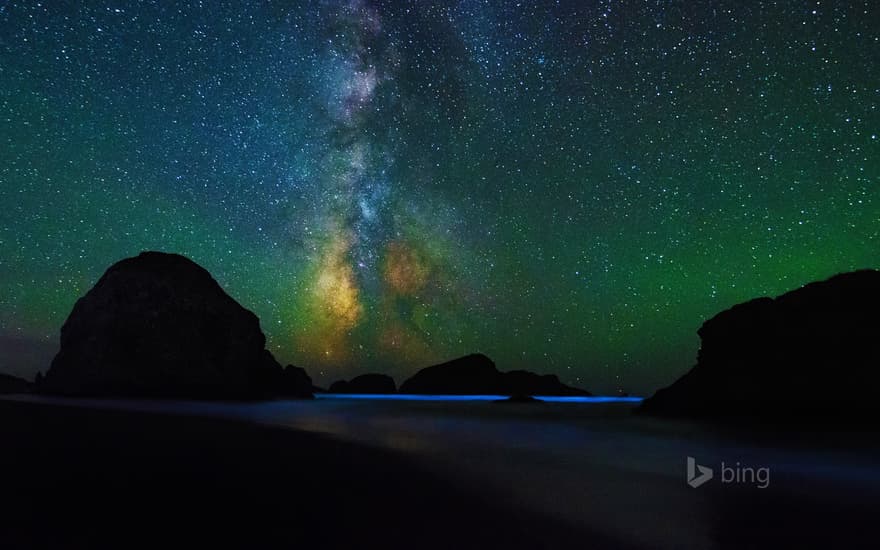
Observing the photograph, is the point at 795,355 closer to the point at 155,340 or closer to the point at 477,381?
the point at 155,340

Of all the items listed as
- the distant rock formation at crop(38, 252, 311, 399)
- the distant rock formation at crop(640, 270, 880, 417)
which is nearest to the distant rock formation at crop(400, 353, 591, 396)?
the distant rock formation at crop(38, 252, 311, 399)

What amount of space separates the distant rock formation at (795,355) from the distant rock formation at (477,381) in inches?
5496

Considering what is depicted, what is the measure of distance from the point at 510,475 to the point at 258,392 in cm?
8572

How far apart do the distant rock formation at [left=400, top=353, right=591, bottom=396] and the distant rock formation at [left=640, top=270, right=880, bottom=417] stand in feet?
Answer: 458

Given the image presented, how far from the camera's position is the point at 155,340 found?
80.4 meters

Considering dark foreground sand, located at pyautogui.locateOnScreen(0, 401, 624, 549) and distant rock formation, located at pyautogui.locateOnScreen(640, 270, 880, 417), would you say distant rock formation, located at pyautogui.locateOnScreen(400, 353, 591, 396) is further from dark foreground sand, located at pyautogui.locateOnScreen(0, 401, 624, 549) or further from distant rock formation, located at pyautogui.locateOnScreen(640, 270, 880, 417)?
dark foreground sand, located at pyautogui.locateOnScreen(0, 401, 624, 549)

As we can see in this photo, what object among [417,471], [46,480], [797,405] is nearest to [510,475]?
[417,471]

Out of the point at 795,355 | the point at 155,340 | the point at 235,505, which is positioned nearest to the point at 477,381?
the point at 155,340

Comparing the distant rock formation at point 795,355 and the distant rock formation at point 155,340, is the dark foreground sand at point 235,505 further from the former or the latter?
the distant rock formation at point 155,340

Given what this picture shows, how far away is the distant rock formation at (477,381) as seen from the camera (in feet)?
577

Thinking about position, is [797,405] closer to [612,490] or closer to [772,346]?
[772,346]

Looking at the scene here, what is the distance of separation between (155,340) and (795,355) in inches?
3385

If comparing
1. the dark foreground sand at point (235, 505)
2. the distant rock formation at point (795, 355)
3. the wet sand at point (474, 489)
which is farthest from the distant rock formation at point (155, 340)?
the dark foreground sand at point (235, 505)

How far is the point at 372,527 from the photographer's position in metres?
6.59
